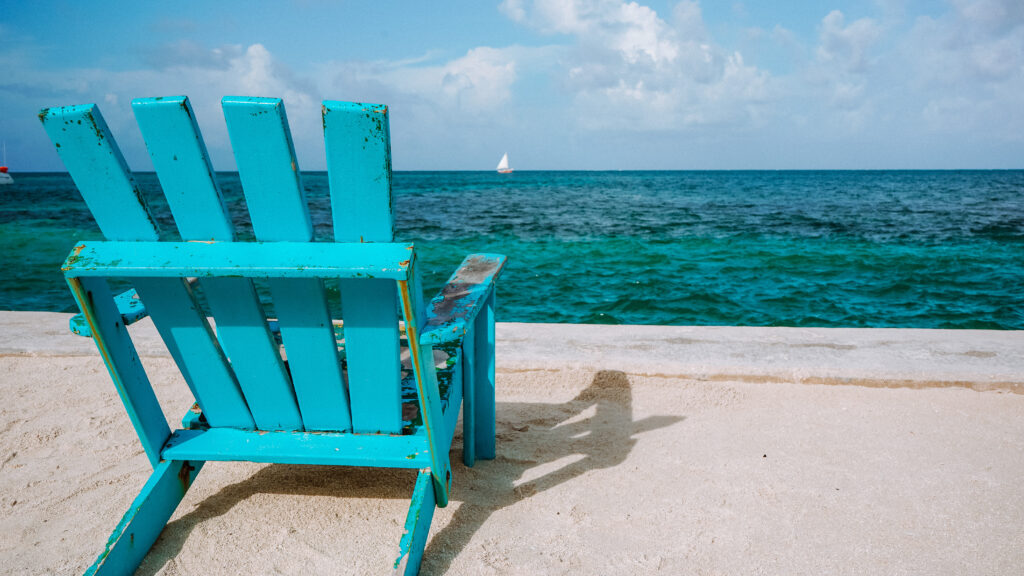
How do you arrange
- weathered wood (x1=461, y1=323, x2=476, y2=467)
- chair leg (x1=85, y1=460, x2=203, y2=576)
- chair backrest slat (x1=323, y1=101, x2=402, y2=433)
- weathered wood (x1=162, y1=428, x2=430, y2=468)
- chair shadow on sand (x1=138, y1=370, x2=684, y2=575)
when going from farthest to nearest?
weathered wood (x1=461, y1=323, x2=476, y2=467)
chair shadow on sand (x1=138, y1=370, x2=684, y2=575)
weathered wood (x1=162, y1=428, x2=430, y2=468)
chair leg (x1=85, y1=460, x2=203, y2=576)
chair backrest slat (x1=323, y1=101, x2=402, y2=433)

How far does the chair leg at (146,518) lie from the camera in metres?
1.57

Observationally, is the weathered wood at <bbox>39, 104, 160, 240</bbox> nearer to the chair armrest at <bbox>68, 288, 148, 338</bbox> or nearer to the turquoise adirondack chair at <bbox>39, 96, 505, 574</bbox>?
the turquoise adirondack chair at <bbox>39, 96, 505, 574</bbox>

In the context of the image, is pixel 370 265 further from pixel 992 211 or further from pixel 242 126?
pixel 992 211

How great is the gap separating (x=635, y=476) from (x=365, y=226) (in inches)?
56.5

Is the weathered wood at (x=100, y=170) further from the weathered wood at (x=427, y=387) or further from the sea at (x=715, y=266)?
the sea at (x=715, y=266)

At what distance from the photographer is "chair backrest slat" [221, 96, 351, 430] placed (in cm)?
125

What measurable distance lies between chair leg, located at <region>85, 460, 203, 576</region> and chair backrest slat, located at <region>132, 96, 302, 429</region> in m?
0.34

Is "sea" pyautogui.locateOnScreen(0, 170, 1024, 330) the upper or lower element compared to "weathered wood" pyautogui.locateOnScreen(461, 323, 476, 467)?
lower

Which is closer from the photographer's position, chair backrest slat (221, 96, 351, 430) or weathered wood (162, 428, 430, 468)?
chair backrest slat (221, 96, 351, 430)

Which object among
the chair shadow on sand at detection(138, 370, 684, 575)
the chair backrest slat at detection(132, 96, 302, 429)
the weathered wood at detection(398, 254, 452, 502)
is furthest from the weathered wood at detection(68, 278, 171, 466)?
the weathered wood at detection(398, 254, 452, 502)

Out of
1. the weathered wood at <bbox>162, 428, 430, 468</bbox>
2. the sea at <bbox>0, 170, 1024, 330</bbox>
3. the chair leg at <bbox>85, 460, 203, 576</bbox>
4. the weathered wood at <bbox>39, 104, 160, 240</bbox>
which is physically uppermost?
the weathered wood at <bbox>39, 104, 160, 240</bbox>

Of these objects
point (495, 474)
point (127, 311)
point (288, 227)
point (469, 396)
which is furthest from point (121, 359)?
point (495, 474)

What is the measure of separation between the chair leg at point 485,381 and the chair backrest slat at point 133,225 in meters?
0.80

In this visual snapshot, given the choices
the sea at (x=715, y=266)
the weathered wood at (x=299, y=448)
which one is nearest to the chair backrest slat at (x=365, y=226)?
the weathered wood at (x=299, y=448)
